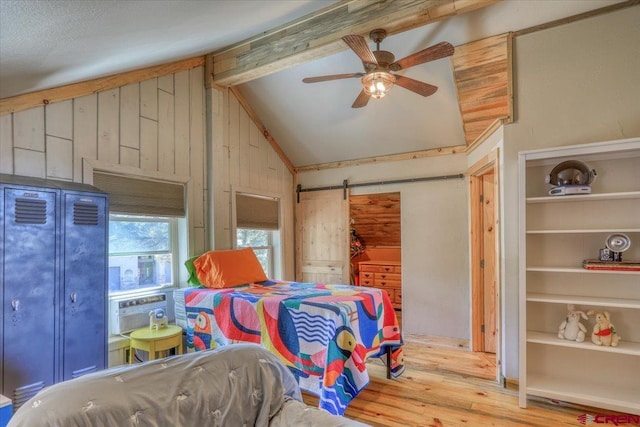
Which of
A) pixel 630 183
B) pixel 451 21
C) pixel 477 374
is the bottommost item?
pixel 477 374

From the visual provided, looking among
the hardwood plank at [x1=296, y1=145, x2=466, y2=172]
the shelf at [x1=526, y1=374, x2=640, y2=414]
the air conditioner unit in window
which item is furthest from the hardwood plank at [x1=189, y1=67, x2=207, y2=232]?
the shelf at [x1=526, y1=374, x2=640, y2=414]

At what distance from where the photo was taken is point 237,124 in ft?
14.6

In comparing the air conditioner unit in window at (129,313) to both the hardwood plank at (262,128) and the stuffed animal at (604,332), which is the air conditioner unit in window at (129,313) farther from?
the stuffed animal at (604,332)

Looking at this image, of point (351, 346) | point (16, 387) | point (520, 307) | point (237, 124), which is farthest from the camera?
point (237, 124)

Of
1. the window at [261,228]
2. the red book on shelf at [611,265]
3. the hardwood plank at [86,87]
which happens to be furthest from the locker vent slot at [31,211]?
the red book on shelf at [611,265]

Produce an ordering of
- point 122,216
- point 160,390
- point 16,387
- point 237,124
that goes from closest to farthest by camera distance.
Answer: point 160,390
point 16,387
point 122,216
point 237,124

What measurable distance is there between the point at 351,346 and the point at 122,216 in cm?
238

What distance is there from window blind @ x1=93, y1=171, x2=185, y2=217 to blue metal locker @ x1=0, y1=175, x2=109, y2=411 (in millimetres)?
500

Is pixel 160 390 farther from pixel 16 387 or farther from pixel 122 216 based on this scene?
pixel 122 216

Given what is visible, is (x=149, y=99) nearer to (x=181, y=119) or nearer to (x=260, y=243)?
(x=181, y=119)

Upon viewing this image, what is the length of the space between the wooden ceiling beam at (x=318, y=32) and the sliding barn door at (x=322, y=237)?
6.82 ft

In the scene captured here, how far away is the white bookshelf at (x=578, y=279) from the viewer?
8.33 ft

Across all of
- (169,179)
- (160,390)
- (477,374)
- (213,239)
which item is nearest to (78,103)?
(169,179)

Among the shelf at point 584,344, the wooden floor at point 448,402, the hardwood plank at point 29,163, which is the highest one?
the hardwood plank at point 29,163
